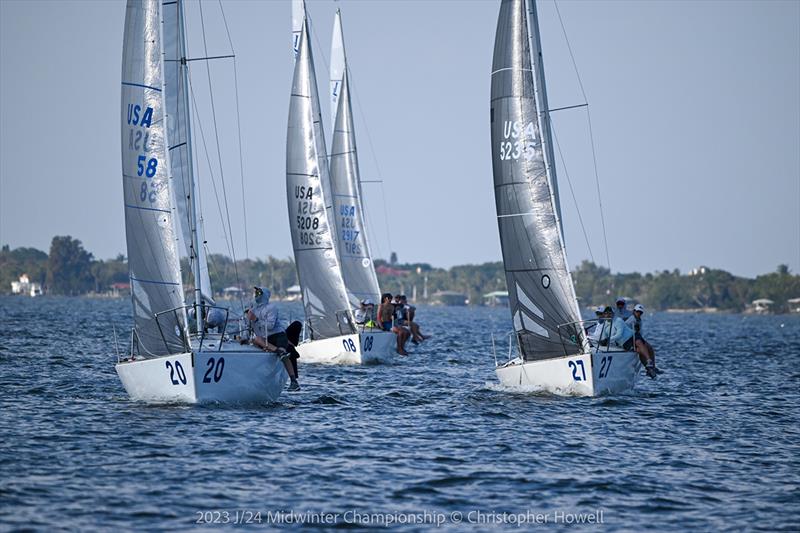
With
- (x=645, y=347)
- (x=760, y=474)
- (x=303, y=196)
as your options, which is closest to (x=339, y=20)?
(x=303, y=196)

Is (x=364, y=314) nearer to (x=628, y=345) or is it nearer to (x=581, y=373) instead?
(x=628, y=345)

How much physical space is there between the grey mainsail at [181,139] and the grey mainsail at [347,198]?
43.5 feet

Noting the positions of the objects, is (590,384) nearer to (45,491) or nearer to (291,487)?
(291,487)

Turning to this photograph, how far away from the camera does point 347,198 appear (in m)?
39.1

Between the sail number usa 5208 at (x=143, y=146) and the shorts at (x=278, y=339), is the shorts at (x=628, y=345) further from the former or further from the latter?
the sail number usa 5208 at (x=143, y=146)

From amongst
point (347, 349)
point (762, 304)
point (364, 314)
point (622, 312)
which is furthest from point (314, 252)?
point (762, 304)

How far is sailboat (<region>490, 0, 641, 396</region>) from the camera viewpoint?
76.8 ft

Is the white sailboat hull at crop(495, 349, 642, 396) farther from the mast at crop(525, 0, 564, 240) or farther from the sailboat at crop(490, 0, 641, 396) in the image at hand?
the mast at crop(525, 0, 564, 240)

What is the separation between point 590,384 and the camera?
72.6 feet

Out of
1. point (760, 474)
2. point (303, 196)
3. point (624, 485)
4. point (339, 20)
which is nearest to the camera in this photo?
point (624, 485)

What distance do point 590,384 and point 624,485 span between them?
7.52m

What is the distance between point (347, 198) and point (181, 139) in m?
16.1

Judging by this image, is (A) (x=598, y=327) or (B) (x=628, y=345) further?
(A) (x=598, y=327)

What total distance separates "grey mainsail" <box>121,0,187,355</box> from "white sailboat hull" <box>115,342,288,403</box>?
0.72 meters
